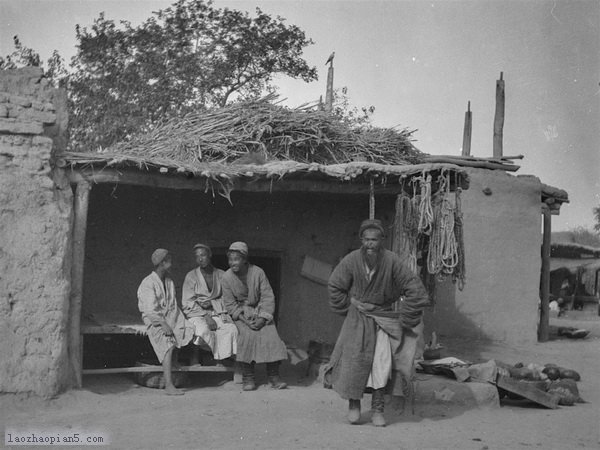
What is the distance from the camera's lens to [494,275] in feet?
40.9

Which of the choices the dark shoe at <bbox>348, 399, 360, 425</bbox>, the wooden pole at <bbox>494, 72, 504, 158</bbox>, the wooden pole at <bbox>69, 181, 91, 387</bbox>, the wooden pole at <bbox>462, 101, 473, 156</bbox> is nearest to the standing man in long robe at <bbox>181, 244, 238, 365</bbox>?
the wooden pole at <bbox>69, 181, 91, 387</bbox>

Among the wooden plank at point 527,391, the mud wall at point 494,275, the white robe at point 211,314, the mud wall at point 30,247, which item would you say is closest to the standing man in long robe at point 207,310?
the white robe at point 211,314

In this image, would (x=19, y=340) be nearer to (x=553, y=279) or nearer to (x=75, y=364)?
(x=75, y=364)

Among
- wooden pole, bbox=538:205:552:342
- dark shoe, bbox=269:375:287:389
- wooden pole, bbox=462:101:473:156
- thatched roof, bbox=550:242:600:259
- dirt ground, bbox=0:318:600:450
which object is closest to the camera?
dirt ground, bbox=0:318:600:450

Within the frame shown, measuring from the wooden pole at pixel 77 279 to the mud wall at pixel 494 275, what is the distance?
6661mm

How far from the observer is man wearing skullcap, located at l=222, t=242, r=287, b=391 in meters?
7.80

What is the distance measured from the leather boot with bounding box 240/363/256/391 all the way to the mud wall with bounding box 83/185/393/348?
1425 millimetres

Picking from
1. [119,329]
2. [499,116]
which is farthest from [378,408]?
[499,116]

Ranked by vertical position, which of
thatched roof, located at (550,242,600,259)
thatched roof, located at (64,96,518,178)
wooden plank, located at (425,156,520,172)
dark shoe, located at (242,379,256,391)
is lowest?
dark shoe, located at (242,379,256,391)

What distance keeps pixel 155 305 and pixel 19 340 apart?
4.81ft

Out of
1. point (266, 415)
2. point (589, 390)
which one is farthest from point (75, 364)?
point (589, 390)

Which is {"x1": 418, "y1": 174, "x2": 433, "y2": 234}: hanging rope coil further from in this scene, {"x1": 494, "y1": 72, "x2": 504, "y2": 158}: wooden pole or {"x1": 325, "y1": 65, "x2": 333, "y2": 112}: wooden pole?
{"x1": 325, "y1": 65, "x2": 333, "y2": 112}: wooden pole

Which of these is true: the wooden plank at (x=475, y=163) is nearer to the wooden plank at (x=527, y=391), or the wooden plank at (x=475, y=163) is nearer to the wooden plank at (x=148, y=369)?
the wooden plank at (x=527, y=391)

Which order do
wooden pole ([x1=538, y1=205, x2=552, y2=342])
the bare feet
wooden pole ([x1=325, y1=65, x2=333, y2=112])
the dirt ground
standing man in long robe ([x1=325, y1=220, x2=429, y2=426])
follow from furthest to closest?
1. wooden pole ([x1=325, y1=65, x2=333, y2=112])
2. wooden pole ([x1=538, y1=205, x2=552, y2=342])
3. the bare feet
4. standing man in long robe ([x1=325, y1=220, x2=429, y2=426])
5. the dirt ground
